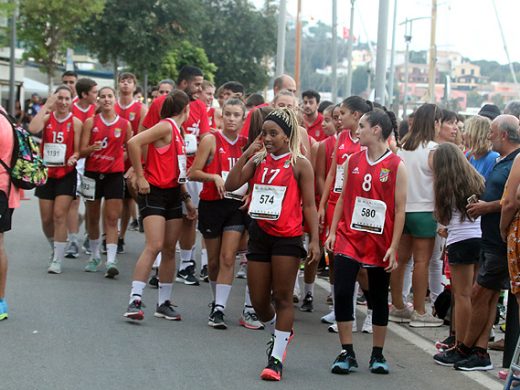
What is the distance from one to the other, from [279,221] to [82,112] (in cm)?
571

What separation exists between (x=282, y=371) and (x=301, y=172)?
4.94 ft

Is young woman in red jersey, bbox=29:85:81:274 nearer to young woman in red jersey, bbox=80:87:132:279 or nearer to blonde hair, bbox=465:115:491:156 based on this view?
young woman in red jersey, bbox=80:87:132:279

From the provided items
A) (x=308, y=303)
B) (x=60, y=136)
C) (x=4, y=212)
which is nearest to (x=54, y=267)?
(x=60, y=136)

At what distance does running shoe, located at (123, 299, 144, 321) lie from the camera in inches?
367

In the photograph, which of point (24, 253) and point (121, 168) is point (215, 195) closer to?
point (121, 168)

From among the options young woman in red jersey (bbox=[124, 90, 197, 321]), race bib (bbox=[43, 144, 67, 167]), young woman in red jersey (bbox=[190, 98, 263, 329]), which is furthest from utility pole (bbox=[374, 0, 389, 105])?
young woman in red jersey (bbox=[124, 90, 197, 321])

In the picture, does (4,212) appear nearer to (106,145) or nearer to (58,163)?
(58,163)

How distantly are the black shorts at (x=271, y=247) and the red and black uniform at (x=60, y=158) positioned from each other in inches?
190

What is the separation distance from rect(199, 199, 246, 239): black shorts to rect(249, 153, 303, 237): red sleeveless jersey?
1.54m

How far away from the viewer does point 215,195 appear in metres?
9.73

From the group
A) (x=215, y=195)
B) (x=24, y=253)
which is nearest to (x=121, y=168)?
(x=24, y=253)

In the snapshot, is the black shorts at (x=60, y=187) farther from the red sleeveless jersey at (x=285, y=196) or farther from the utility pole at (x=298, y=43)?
the utility pole at (x=298, y=43)

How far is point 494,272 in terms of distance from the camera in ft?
26.3

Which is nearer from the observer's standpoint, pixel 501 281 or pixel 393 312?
pixel 501 281
